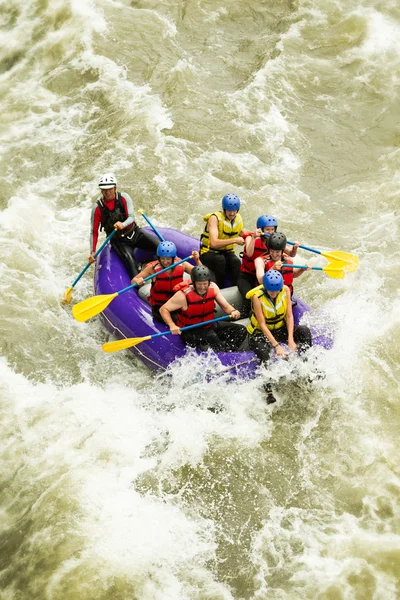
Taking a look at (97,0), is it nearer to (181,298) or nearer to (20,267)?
(20,267)

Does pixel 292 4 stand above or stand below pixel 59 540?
above

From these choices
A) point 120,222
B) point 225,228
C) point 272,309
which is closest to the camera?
point 272,309

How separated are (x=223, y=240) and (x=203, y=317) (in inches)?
38.2

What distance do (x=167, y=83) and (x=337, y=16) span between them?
361cm

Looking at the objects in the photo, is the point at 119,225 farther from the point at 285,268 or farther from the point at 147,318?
the point at 285,268

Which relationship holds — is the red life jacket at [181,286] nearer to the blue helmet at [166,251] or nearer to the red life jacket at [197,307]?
the red life jacket at [197,307]

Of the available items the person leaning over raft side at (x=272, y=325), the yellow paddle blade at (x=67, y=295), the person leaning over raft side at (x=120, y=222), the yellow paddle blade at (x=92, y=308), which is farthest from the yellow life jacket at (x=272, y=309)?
the yellow paddle blade at (x=67, y=295)

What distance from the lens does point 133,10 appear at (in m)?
12.5

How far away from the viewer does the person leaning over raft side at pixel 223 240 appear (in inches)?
256

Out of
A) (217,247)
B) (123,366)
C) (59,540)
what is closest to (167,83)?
(217,247)

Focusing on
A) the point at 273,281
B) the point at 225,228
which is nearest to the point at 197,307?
the point at 273,281

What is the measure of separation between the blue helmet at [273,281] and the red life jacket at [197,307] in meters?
0.53

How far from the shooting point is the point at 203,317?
238 inches

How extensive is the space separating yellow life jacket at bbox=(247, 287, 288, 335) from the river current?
548 millimetres
